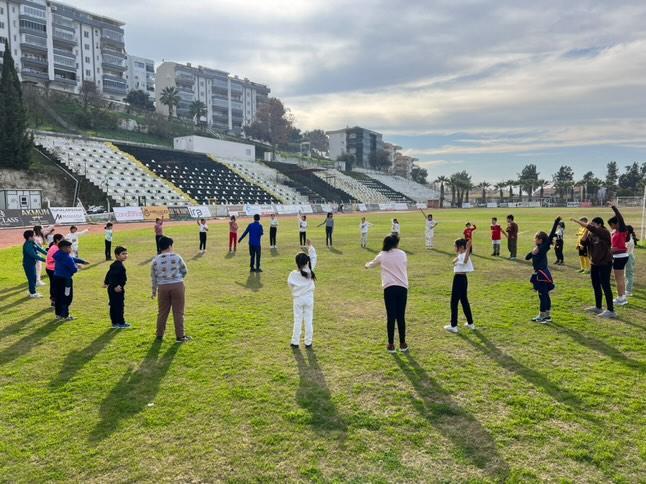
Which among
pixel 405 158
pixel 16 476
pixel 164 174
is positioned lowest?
pixel 16 476

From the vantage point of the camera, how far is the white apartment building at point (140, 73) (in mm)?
109688

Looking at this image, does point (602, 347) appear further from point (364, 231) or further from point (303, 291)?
point (364, 231)

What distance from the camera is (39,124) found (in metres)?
65.2

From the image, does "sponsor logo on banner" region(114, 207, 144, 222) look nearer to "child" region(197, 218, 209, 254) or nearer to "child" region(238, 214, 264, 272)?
"child" region(197, 218, 209, 254)

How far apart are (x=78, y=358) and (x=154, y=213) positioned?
39.6 m

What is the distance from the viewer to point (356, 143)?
154m

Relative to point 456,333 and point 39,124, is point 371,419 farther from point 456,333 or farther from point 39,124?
point 39,124

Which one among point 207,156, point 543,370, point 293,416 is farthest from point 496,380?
point 207,156

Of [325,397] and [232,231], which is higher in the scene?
[232,231]

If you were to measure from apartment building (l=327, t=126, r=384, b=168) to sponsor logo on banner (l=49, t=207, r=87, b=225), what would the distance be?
118185 millimetres

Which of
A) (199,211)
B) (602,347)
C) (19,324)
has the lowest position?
(602,347)

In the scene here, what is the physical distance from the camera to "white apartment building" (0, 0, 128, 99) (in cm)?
7788

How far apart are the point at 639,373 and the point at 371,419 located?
4375 mm

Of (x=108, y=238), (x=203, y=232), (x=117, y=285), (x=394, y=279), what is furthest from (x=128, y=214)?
(x=394, y=279)
